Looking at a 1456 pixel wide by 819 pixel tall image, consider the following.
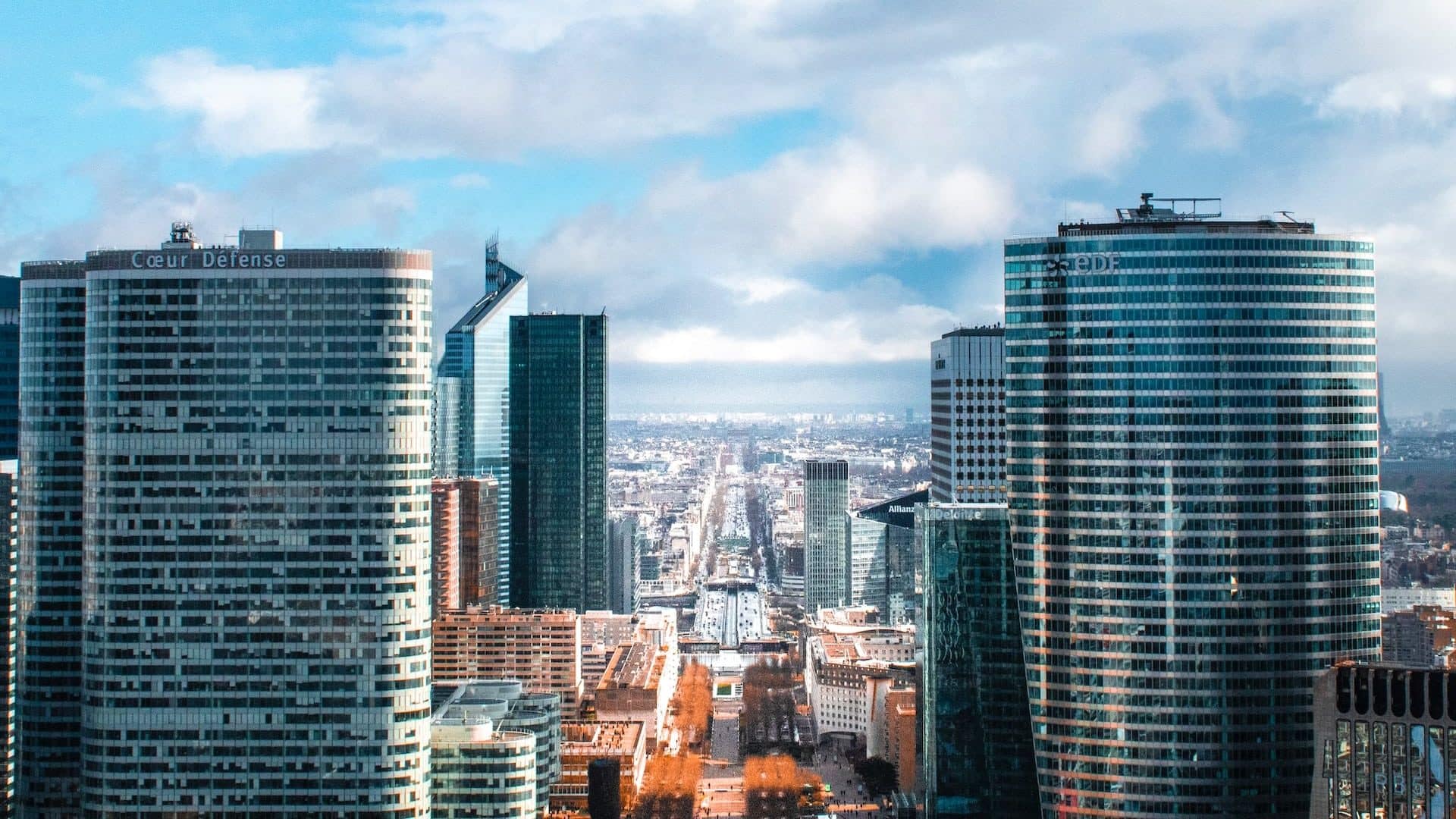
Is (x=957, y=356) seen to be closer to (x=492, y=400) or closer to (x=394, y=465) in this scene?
(x=394, y=465)

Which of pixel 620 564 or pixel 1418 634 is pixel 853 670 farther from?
pixel 620 564

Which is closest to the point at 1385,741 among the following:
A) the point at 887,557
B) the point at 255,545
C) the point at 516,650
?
the point at 255,545

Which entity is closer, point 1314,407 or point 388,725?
point 388,725

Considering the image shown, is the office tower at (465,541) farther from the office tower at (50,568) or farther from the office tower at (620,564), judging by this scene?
the office tower at (50,568)

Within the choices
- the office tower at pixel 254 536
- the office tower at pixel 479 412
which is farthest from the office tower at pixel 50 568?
the office tower at pixel 479 412

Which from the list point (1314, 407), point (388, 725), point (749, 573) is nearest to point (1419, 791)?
point (1314, 407)

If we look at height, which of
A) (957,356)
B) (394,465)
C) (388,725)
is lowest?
(388,725)

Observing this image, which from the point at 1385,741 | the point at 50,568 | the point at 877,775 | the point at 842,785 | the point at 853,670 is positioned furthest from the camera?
the point at 853,670
